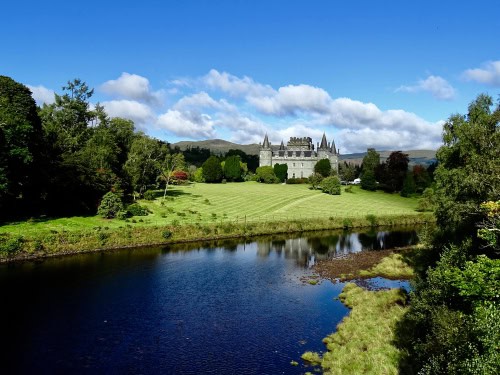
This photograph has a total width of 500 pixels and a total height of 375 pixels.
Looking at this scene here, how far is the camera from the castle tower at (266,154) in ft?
484

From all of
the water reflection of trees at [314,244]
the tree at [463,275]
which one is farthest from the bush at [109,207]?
the tree at [463,275]

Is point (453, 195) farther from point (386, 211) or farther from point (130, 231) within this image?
point (386, 211)

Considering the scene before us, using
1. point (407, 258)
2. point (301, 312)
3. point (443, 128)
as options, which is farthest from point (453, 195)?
point (407, 258)

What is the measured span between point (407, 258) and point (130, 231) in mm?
34670

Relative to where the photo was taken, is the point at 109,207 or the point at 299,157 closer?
the point at 109,207

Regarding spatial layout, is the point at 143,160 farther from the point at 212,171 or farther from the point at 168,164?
the point at 212,171

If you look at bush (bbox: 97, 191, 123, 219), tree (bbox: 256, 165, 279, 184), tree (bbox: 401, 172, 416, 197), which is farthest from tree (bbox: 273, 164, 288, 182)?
bush (bbox: 97, 191, 123, 219)

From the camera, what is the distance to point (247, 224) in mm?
61375

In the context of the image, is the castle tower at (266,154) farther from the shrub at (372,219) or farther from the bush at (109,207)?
the bush at (109,207)

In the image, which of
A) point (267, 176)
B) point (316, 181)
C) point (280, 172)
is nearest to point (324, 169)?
point (280, 172)

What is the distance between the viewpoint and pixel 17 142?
1853 inches

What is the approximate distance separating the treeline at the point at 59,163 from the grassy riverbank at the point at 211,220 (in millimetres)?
4229

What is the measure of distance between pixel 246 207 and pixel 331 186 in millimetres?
33259

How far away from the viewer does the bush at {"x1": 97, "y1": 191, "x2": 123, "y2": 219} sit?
5462cm
